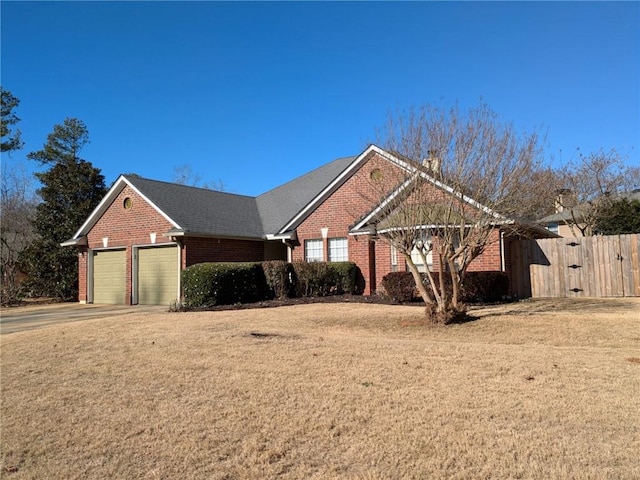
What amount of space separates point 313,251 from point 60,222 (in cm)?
1391

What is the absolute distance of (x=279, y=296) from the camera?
58.4 feet

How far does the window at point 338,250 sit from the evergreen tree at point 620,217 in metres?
17.9

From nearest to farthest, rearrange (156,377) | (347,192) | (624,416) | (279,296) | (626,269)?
(624,416) < (156,377) < (626,269) < (279,296) < (347,192)

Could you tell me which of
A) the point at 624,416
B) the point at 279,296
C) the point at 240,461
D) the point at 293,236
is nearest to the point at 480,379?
the point at 624,416

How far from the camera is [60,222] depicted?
2511 cm

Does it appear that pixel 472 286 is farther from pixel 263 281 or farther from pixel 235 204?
pixel 235 204

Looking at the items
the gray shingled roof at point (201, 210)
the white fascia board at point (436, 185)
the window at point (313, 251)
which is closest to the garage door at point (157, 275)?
the gray shingled roof at point (201, 210)

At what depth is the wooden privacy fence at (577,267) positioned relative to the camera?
16.6 m

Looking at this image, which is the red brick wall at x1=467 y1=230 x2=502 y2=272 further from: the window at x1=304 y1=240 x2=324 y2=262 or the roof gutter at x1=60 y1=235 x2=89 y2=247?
the roof gutter at x1=60 y1=235 x2=89 y2=247

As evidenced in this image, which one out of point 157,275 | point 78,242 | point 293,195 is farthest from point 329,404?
point 78,242

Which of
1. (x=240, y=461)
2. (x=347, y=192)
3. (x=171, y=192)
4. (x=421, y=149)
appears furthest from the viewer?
(x=171, y=192)

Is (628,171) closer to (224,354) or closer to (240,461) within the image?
(224,354)

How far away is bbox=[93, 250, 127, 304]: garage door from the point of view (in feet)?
70.7

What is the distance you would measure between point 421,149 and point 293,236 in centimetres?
1013
